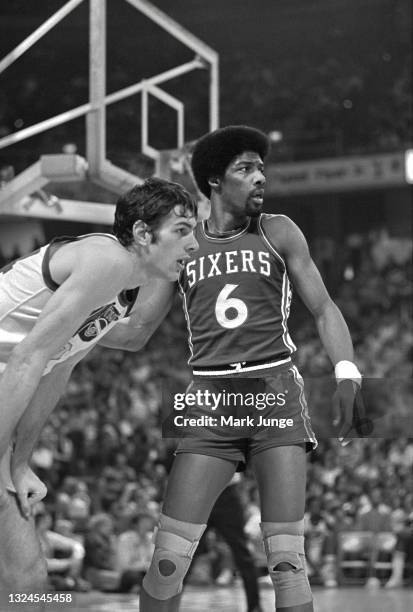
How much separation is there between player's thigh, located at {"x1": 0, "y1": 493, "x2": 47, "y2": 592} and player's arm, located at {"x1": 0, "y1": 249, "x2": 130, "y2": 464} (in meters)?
0.25

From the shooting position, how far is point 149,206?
387cm

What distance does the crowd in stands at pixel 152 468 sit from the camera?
9617 mm

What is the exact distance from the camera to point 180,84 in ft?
25.2

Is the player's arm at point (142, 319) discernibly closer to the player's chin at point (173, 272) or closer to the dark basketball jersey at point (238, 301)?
the dark basketball jersey at point (238, 301)

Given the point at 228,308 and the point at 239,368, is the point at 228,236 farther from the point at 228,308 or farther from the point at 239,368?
the point at 239,368

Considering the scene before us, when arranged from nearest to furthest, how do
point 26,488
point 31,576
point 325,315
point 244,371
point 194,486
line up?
point 31,576
point 26,488
point 194,486
point 244,371
point 325,315

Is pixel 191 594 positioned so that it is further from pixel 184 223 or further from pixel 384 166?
pixel 384 166

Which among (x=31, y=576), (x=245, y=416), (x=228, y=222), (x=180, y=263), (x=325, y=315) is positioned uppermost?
(x=228, y=222)

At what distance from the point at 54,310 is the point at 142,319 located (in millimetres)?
1021

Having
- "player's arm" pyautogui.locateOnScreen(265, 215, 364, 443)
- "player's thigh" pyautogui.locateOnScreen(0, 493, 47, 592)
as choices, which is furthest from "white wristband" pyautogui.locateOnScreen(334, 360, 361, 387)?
"player's thigh" pyautogui.locateOnScreen(0, 493, 47, 592)

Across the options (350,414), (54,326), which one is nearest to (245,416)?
(350,414)

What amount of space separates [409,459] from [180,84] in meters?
5.43

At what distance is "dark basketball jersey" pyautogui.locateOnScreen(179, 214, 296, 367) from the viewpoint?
164 inches

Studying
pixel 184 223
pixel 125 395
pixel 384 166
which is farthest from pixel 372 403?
pixel 384 166
